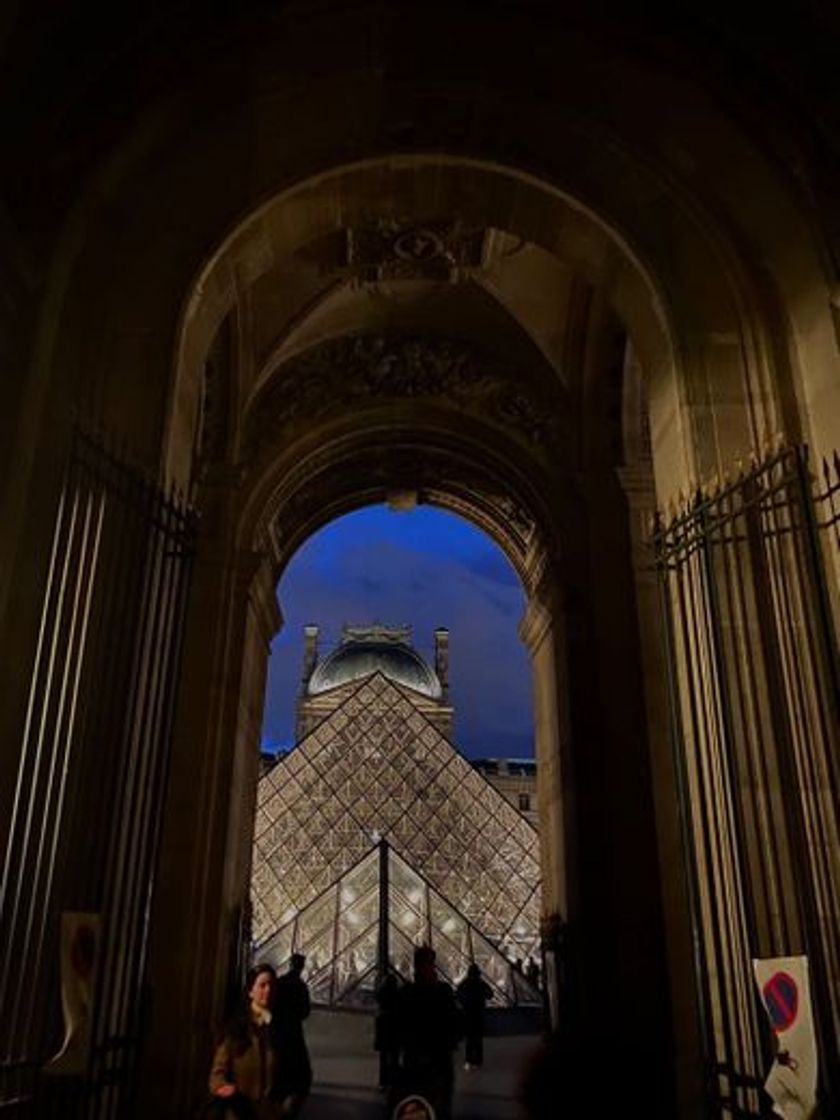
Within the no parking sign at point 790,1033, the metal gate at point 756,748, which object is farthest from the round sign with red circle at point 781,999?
the metal gate at point 756,748

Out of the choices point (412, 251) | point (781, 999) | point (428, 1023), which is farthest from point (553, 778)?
point (781, 999)

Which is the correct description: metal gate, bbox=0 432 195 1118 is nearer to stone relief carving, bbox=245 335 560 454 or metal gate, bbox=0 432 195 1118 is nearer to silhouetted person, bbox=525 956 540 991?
stone relief carving, bbox=245 335 560 454

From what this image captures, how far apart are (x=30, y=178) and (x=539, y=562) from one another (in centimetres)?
646

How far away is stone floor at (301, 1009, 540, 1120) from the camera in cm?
693

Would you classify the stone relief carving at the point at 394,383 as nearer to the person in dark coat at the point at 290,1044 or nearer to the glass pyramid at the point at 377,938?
the person in dark coat at the point at 290,1044

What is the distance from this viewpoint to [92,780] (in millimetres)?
3705

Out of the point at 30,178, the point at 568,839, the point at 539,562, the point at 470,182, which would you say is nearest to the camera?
the point at 30,178

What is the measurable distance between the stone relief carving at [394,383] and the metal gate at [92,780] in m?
5.02

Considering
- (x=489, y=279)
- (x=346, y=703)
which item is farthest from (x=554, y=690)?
(x=346, y=703)

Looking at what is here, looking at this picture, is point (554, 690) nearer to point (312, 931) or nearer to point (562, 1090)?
point (562, 1090)

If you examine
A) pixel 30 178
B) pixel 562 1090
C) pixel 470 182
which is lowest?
pixel 562 1090

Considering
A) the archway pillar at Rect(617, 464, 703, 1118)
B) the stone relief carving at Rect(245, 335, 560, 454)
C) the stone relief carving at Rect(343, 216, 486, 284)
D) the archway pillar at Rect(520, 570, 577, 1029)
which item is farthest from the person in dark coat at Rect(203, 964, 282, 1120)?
the stone relief carving at Rect(245, 335, 560, 454)

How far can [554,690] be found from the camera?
8.85 meters

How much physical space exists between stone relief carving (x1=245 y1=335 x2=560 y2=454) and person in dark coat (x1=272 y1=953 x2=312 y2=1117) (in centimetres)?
495
